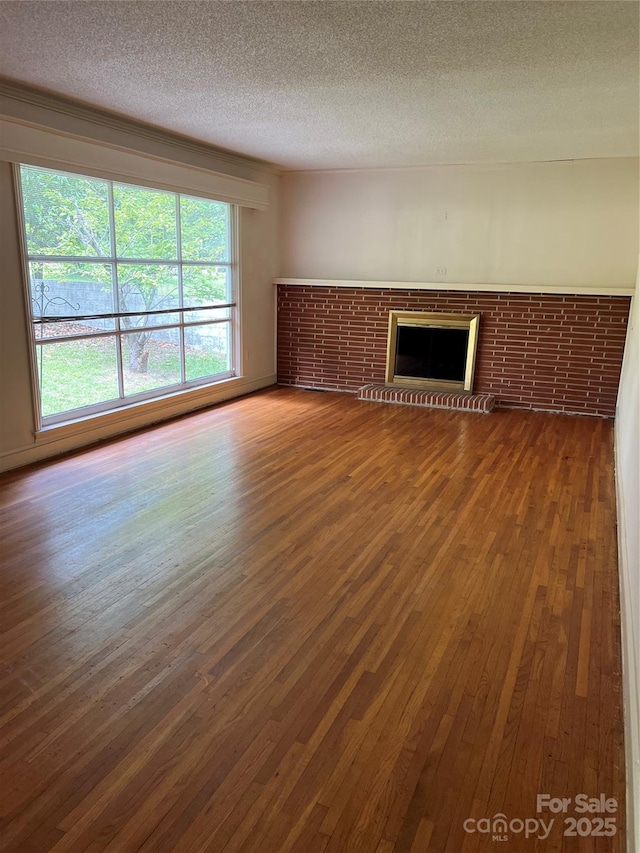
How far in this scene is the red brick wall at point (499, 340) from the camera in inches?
243

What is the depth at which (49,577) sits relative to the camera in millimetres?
2863

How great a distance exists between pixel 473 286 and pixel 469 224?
0.69 m

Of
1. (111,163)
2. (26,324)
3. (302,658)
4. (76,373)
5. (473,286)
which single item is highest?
(111,163)

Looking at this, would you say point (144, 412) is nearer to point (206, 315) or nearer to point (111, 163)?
point (206, 315)

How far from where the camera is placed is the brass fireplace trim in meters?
6.62

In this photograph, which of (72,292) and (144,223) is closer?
(72,292)

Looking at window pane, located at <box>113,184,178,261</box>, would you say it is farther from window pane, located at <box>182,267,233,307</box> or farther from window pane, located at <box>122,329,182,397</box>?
window pane, located at <box>122,329,182,397</box>

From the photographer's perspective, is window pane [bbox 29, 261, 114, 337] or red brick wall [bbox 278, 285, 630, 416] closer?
window pane [bbox 29, 261, 114, 337]

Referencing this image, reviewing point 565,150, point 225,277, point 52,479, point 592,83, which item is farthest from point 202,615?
point 565,150

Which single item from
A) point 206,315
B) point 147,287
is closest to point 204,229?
point 206,315

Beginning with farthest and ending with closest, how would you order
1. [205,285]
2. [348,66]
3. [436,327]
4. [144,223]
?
[436,327], [205,285], [144,223], [348,66]

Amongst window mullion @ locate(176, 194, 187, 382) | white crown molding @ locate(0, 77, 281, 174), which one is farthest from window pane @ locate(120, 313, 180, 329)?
white crown molding @ locate(0, 77, 281, 174)

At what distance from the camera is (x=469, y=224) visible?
21.4 ft

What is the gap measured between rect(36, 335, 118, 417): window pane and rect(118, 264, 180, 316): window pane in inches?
14.3
